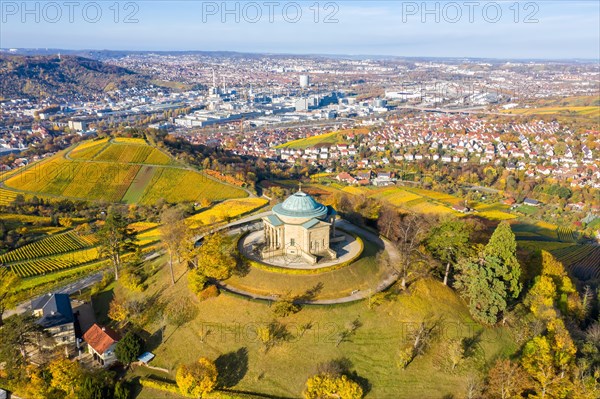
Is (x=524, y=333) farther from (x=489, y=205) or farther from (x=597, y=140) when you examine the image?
(x=597, y=140)

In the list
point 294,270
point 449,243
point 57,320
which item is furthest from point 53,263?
point 449,243

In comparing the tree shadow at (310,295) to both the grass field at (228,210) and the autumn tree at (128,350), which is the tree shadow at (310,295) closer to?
the autumn tree at (128,350)

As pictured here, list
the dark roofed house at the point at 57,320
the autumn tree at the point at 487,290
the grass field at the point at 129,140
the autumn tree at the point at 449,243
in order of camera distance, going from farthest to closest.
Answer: the grass field at the point at 129,140
the autumn tree at the point at 449,243
the autumn tree at the point at 487,290
the dark roofed house at the point at 57,320

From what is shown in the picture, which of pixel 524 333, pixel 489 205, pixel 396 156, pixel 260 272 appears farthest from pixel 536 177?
pixel 260 272

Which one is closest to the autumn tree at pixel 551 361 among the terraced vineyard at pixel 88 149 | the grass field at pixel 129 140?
the terraced vineyard at pixel 88 149

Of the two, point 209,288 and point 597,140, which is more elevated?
point 597,140

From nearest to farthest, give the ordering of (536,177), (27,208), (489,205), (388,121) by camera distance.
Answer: (27,208)
(489,205)
(536,177)
(388,121)
